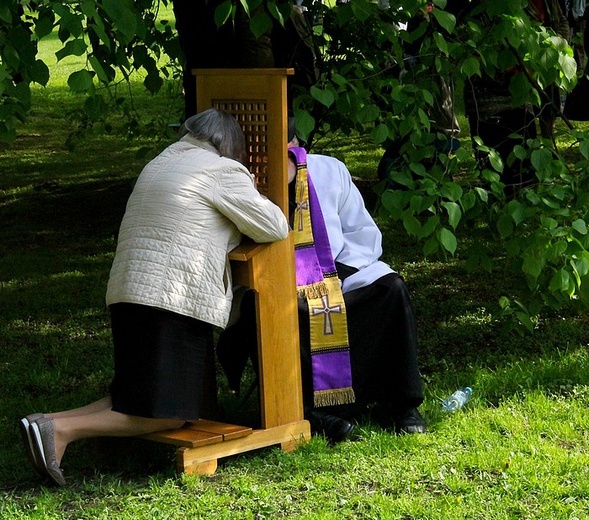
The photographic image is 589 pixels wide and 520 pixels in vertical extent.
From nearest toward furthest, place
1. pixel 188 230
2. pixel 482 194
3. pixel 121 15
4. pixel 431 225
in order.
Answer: pixel 121 15
pixel 188 230
pixel 431 225
pixel 482 194

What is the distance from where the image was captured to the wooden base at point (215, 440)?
4301mm

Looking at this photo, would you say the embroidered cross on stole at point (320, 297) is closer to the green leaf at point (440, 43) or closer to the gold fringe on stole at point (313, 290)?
the gold fringe on stole at point (313, 290)

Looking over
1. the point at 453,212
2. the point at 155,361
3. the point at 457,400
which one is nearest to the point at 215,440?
the point at 155,361

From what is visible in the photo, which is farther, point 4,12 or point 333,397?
point 333,397

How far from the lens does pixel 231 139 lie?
4.45 m

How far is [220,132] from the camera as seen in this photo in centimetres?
444

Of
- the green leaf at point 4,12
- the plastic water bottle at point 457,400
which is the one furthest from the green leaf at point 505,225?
the green leaf at point 4,12

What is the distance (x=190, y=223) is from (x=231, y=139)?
42cm

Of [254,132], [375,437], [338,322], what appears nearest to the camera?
[254,132]

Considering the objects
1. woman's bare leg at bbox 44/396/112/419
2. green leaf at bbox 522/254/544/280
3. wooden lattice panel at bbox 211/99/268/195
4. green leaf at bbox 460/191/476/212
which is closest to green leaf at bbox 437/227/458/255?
green leaf at bbox 460/191/476/212

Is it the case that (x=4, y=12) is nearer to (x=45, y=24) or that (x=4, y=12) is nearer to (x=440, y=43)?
(x=45, y=24)

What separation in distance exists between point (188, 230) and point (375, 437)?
125 centimetres

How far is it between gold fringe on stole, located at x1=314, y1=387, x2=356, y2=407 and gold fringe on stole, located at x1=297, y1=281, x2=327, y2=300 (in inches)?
16.8

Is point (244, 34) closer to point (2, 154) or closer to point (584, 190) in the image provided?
point (584, 190)
